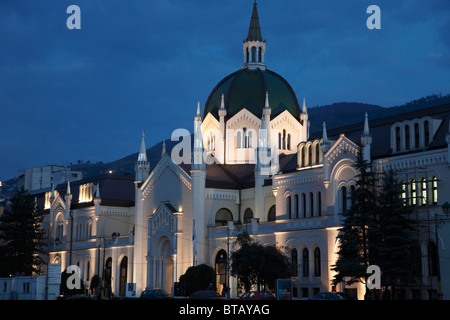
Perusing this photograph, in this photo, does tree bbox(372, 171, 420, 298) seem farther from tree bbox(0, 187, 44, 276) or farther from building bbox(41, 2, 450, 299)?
tree bbox(0, 187, 44, 276)

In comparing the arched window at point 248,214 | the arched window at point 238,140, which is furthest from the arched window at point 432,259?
the arched window at point 238,140

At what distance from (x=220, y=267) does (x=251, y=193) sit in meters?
8.25

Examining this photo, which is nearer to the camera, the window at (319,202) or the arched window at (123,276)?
the window at (319,202)

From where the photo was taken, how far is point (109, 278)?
281 ft

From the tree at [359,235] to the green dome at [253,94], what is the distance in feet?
100

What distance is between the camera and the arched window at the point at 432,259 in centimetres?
5094

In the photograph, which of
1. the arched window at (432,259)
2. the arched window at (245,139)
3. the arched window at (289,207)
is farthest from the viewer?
the arched window at (245,139)

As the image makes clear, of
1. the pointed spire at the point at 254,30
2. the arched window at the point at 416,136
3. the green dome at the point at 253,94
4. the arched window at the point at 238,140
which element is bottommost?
the arched window at the point at 416,136

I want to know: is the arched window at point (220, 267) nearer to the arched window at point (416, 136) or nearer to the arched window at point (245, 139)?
the arched window at point (245, 139)

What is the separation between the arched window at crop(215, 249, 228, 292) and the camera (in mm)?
70625

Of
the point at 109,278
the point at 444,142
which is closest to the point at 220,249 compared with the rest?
the point at 109,278

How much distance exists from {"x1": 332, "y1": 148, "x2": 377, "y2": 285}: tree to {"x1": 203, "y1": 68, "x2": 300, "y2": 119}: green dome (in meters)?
30.6
